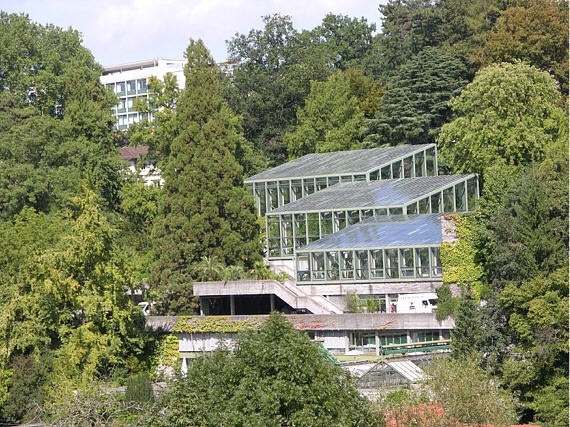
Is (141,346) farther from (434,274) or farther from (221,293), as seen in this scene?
(434,274)

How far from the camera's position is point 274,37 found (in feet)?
328

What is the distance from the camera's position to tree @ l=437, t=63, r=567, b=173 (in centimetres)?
6844

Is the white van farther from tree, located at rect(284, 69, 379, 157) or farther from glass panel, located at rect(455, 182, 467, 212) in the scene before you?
tree, located at rect(284, 69, 379, 157)

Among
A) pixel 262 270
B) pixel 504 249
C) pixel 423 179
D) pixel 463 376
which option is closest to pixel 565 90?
pixel 423 179

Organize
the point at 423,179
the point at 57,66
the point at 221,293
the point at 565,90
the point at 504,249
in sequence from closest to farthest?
1. the point at 504,249
2. the point at 221,293
3. the point at 423,179
4. the point at 565,90
5. the point at 57,66

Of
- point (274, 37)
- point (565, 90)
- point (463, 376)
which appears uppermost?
point (274, 37)

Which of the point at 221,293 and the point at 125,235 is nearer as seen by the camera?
the point at 221,293

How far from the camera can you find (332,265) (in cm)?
6412

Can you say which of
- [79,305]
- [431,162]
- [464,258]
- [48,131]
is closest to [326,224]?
[464,258]

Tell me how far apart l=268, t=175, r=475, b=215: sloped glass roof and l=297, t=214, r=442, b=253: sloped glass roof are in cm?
159

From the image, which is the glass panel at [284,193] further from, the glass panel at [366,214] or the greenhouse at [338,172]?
the glass panel at [366,214]

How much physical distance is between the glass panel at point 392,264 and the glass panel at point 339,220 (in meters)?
5.81

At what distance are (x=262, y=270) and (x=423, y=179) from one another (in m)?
9.53

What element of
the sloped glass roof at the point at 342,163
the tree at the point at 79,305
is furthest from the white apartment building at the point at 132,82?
the tree at the point at 79,305
